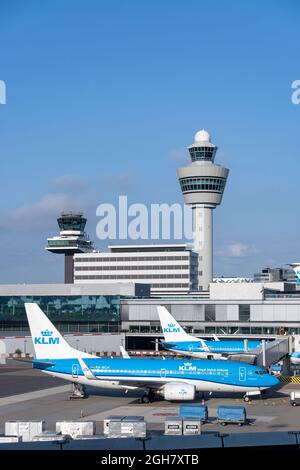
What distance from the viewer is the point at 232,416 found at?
148 feet

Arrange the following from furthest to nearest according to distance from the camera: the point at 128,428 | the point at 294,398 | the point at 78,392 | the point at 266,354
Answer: the point at 266,354 < the point at 78,392 < the point at 294,398 < the point at 128,428

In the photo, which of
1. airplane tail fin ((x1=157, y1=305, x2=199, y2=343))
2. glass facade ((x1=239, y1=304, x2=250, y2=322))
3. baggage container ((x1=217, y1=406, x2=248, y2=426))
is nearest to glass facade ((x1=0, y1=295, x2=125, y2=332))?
glass facade ((x1=239, y1=304, x2=250, y2=322))

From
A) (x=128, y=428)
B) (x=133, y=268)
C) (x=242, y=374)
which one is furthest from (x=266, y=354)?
(x=133, y=268)

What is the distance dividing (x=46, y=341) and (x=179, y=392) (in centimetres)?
1299

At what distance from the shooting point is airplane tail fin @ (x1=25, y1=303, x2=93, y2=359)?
59.3 metres

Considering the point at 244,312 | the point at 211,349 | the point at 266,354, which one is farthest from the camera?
the point at 244,312

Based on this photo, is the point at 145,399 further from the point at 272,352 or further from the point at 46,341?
the point at 272,352

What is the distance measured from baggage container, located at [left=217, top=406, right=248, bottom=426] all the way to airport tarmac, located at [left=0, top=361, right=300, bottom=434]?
444 mm

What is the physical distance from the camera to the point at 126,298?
126 metres

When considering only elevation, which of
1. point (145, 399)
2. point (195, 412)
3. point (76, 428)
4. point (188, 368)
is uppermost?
point (188, 368)

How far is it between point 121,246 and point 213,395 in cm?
13934

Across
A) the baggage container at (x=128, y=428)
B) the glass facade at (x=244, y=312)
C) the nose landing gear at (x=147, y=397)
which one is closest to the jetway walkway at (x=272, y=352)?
the nose landing gear at (x=147, y=397)

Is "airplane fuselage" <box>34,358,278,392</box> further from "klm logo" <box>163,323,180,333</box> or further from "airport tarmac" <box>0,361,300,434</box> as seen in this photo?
"klm logo" <box>163,323,180,333</box>

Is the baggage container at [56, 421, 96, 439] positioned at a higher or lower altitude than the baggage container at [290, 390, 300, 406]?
higher
